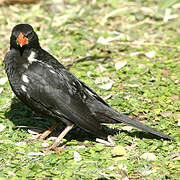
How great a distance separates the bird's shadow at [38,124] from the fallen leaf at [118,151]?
45cm

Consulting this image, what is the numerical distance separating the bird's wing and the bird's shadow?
41 cm

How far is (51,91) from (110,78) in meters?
2.15

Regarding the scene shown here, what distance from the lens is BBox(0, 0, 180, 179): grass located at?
4.50 meters

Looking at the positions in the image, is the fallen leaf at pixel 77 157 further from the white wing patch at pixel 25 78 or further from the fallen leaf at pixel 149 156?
the white wing patch at pixel 25 78

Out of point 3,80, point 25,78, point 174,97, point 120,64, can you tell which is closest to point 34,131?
point 25,78

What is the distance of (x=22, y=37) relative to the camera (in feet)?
16.6

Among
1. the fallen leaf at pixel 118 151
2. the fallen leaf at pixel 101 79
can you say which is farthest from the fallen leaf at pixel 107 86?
the fallen leaf at pixel 118 151

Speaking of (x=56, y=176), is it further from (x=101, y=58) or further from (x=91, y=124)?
(x=101, y=58)

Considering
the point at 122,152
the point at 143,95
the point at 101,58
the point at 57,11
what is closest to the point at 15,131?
the point at 122,152

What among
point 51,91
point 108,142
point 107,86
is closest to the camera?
point 51,91

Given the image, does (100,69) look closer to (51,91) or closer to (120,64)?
(120,64)

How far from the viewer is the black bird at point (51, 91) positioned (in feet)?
16.0

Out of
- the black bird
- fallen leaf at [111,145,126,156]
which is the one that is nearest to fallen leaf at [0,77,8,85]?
the black bird

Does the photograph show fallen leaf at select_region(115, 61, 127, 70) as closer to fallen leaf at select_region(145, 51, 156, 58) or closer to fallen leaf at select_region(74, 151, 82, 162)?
fallen leaf at select_region(145, 51, 156, 58)
